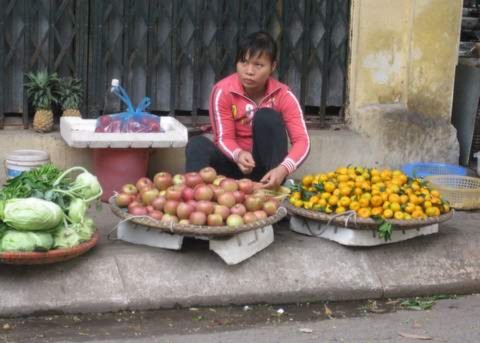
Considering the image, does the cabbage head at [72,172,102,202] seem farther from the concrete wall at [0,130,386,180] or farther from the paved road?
the concrete wall at [0,130,386,180]

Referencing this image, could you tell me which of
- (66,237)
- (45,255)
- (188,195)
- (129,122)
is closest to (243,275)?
(188,195)

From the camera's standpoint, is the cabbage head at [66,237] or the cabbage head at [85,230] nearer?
the cabbage head at [66,237]

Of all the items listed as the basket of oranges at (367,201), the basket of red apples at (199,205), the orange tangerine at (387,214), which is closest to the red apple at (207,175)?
the basket of red apples at (199,205)

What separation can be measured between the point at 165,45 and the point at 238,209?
206 centimetres

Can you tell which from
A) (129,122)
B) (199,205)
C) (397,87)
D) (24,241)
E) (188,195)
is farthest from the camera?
(397,87)

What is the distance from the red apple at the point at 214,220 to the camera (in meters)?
4.81

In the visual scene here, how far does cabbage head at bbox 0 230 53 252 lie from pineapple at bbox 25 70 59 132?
1854mm

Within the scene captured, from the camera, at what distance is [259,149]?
18.5ft

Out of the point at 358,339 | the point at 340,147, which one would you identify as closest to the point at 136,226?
the point at 358,339

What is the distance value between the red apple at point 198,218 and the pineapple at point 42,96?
73.7 inches

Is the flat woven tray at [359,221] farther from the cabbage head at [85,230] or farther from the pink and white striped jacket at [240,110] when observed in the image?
the cabbage head at [85,230]

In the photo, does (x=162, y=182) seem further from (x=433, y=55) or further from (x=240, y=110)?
(x=433, y=55)

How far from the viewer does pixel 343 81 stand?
7.07m

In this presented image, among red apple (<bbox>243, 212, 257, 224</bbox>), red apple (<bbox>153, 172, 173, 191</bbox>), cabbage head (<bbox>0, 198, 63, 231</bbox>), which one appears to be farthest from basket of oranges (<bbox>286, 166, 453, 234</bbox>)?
cabbage head (<bbox>0, 198, 63, 231</bbox>)
